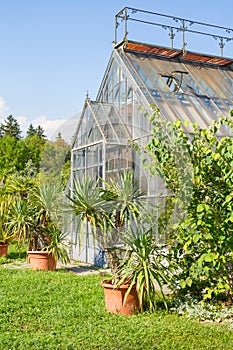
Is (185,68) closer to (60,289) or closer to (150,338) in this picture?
(60,289)

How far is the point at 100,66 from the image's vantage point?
11.5 m

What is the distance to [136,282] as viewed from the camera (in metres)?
5.04

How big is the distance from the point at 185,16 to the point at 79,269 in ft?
24.7

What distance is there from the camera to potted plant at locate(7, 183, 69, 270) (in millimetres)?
8414

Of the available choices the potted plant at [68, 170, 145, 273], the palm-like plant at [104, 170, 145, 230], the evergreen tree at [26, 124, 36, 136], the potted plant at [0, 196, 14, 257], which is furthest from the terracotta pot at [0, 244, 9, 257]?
the evergreen tree at [26, 124, 36, 136]

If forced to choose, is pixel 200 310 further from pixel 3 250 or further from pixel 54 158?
pixel 3 250

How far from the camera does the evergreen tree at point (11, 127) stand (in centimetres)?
4916

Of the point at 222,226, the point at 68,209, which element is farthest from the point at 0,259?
the point at 222,226

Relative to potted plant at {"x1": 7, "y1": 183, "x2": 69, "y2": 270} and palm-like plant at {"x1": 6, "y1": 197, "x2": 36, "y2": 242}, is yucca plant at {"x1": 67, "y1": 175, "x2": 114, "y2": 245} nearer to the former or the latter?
potted plant at {"x1": 7, "y1": 183, "x2": 69, "y2": 270}

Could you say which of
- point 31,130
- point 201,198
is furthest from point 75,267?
point 31,130

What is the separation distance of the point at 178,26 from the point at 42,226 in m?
6.83

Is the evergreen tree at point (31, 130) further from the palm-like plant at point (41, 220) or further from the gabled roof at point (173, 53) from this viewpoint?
the palm-like plant at point (41, 220)

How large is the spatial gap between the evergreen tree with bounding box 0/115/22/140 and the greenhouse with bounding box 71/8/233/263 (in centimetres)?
3963

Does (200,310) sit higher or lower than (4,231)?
lower
